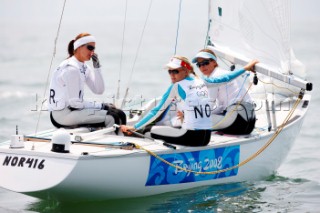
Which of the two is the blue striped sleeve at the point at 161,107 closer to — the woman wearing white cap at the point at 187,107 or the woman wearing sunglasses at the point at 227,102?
the woman wearing white cap at the point at 187,107

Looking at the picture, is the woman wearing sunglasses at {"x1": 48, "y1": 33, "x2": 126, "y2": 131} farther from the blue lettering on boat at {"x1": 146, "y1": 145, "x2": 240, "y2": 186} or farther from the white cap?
the blue lettering on boat at {"x1": 146, "y1": 145, "x2": 240, "y2": 186}

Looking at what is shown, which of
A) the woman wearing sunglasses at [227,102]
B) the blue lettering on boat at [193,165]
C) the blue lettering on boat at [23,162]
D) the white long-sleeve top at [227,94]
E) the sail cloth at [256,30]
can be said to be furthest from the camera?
the sail cloth at [256,30]

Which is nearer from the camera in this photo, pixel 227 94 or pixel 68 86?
pixel 68 86

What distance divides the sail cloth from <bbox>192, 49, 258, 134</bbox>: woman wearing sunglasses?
2.98ft

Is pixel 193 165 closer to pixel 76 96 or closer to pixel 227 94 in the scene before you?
pixel 227 94

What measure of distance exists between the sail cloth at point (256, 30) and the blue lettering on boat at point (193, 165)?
5.81ft

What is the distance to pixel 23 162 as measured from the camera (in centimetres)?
806

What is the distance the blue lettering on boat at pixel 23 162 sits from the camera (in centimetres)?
798

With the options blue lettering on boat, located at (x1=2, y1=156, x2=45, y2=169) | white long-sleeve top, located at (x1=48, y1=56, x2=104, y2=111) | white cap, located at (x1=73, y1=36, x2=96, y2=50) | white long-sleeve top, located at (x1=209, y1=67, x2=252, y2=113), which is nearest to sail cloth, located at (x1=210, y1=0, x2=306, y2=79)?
white long-sleeve top, located at (x1=209, y1=67, x2=252, y2=113)

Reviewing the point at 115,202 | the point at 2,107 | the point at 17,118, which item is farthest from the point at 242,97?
the point at 2,107

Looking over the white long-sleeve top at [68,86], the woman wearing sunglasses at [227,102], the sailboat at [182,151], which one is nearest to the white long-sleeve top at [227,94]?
the woman wearing sunglasses at [227,102]

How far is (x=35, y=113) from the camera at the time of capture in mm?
16922

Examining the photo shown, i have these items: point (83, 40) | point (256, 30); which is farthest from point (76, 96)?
point (256, 30)

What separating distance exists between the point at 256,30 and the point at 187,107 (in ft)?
7.53
